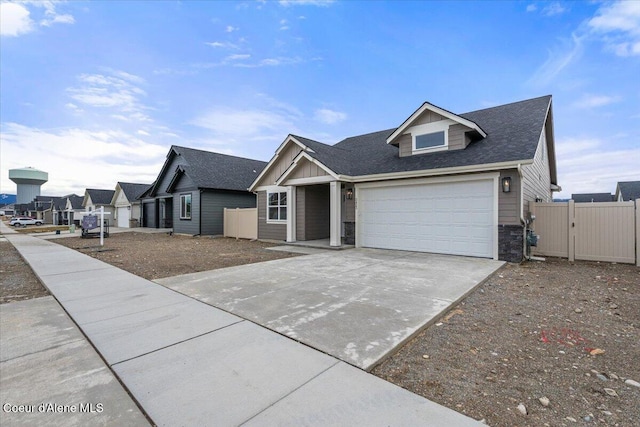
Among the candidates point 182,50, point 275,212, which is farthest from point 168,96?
point 275,212

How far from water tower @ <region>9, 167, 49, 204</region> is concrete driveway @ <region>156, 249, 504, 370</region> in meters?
131

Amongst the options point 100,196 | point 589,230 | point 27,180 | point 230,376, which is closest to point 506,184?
point 589,230

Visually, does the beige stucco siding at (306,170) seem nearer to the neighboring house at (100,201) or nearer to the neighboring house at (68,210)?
the neighboring house at (100,201)

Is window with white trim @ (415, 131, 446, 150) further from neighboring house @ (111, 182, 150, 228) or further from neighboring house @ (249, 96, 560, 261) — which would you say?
neighboring house @ (111, 182, 150, 228)

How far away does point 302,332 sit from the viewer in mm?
3242

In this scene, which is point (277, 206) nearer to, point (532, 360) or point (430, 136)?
point (430, 136)

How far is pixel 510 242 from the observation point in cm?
788

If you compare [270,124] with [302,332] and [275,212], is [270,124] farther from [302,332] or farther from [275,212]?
[302,332]

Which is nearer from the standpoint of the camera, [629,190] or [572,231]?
[572,231]

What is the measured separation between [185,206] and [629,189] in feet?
114

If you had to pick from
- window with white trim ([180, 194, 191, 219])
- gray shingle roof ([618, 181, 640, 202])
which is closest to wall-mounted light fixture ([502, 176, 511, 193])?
window with white trim ([180, 194, 191, 219])

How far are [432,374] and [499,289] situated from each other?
3.66m

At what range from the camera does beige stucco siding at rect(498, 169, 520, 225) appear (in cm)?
782

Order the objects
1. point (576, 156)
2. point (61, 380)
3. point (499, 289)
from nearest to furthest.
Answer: point (61, 380), point (499, 289), point (576, 156)
